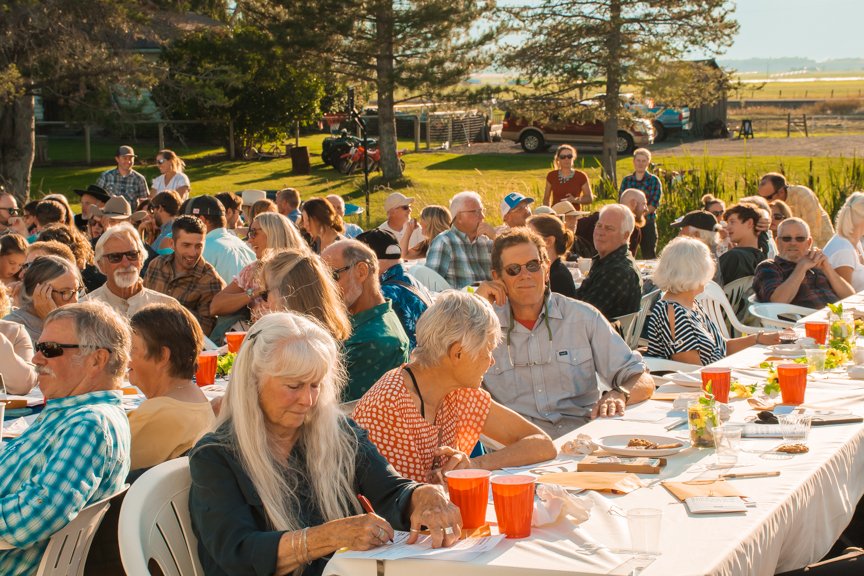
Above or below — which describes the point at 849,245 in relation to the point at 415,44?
below

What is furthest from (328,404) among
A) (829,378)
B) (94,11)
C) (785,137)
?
(785,137)

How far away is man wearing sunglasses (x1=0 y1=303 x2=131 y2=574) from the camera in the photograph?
3.15 meters

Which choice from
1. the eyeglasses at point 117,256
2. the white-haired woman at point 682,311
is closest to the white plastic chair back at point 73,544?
the eyeglasses at point 117,256

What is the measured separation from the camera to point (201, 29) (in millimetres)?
23062

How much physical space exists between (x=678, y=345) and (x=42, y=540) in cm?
364

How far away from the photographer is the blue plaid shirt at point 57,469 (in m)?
3.14

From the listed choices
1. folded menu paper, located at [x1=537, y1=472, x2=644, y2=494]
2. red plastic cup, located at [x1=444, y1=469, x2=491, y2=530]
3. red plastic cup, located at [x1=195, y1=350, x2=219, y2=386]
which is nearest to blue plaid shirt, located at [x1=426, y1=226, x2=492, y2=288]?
red plastic cup, located at [x1=195, y1=350, x2=219, y2=386]

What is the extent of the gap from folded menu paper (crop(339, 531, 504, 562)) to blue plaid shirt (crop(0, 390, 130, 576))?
90 centimetres

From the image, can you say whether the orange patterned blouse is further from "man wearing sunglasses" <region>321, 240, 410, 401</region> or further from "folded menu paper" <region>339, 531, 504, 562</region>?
"man wearing sunglasses" <region>321, 240, 410, 401</region>

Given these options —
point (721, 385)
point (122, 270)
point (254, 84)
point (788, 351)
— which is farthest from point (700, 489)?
point (254, 84)

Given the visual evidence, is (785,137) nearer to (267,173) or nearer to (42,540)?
(267,173)

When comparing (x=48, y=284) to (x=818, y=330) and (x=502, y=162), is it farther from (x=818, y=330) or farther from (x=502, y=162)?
(x=502, y=162)

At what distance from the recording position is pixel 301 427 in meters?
3.20

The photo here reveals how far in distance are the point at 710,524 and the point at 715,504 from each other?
147 millimetres
